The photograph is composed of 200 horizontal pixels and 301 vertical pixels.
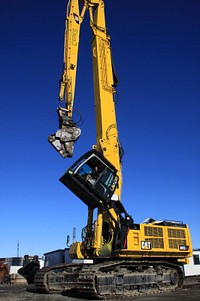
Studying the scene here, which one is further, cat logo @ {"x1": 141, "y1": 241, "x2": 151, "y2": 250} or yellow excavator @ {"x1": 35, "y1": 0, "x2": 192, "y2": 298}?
cat logo @ {"x1": 141, "y1": 241, "x2": 151, "y2": 250}

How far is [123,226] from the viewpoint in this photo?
11.9 meters

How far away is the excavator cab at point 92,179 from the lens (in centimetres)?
1146

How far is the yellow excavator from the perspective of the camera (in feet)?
37.2

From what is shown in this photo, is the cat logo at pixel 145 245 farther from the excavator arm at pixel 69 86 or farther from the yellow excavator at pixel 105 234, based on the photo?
the excavator arm at pixel 69 86

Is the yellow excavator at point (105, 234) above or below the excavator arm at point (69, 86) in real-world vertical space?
below

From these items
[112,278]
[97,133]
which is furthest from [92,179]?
[112,278]

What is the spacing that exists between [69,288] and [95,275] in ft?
8.84

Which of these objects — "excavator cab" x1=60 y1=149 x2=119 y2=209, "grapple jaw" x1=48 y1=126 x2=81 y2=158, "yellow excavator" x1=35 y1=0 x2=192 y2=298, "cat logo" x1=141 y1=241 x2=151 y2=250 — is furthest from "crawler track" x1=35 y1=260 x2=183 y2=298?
"grapple jaw" x1=48 y1=126 x2=81 y2=158

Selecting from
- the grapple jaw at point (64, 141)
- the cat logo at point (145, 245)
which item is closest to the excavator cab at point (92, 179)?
the grapple jaw at point (64, 141)

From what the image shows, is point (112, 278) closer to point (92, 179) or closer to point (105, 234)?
point (105, 234)

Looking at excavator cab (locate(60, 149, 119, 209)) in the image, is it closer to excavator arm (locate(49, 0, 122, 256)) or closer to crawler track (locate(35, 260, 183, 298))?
excavator arm (locate(49, 0, 122, 256))

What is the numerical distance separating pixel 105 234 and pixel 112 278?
1.90 m

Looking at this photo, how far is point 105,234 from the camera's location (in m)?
12.4

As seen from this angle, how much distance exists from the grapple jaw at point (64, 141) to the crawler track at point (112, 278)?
393cm
